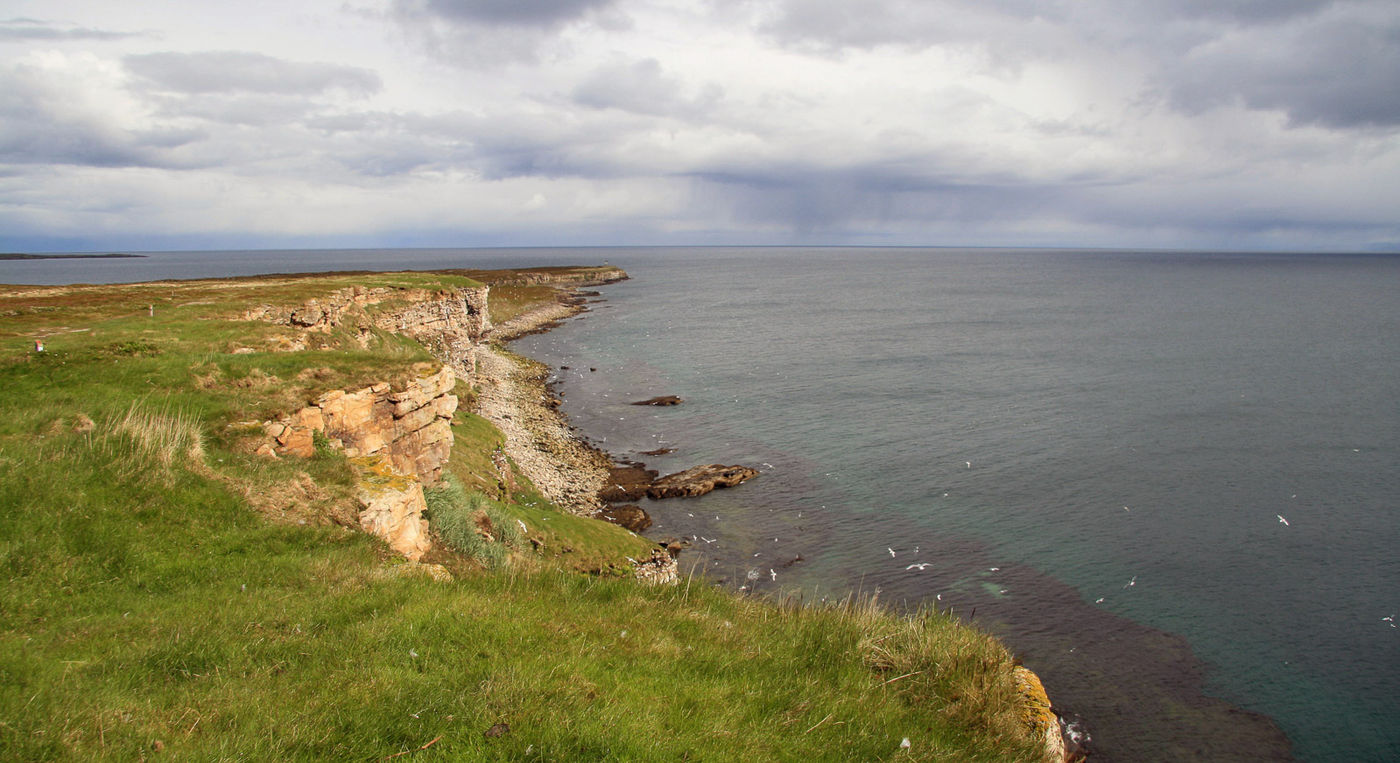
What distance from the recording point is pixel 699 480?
35.4m

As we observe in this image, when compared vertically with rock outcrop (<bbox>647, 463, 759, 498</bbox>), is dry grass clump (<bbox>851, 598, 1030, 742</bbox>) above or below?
above

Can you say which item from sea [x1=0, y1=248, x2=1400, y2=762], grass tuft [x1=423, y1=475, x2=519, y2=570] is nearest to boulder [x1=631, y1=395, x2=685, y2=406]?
sea [x1=0, y1=248, x2=1400, y2=762]

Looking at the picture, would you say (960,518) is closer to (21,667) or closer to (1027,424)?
(1027,424)

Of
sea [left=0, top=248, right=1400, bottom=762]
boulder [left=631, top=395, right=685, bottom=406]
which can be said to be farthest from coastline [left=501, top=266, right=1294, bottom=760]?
boulder [left=631, top=395, right=685, bottom=406]

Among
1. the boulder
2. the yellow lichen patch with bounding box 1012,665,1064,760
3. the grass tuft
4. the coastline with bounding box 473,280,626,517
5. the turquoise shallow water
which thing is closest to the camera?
the yellow lichen patch with bounding box 1012,665,1064,760

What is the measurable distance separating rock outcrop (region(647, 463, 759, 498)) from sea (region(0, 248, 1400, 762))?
0.80 m

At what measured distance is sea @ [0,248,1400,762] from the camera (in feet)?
66.6

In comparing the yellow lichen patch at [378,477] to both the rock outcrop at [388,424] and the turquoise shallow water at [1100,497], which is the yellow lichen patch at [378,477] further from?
the turquoise shallow water at [1100,497]

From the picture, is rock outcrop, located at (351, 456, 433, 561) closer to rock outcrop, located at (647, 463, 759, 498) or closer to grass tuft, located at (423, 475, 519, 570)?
grass tuft, located at (423, 475, 519, 570)

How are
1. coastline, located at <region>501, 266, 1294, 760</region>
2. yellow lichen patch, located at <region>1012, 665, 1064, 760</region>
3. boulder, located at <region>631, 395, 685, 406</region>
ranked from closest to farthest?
yellow lichen patch, located at <region>1012, 665, 1064, 760</region> < coastline, located at <region>501, 266, 1294, 760</region> < boulder, located at <region>631, 395, 685, 406</region>

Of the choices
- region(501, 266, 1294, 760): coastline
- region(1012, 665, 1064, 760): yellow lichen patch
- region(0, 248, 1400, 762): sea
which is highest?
region(1012, 665, 1064, 760): yellow lichen patch

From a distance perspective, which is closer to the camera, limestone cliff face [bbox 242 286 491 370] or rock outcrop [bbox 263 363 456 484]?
rock outcrop [bbox 263 363 456 484]

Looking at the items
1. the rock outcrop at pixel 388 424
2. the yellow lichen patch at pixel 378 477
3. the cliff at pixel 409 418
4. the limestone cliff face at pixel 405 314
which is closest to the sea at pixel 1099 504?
the cliff at pixel 409 418

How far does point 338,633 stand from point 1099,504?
33.6 meters
